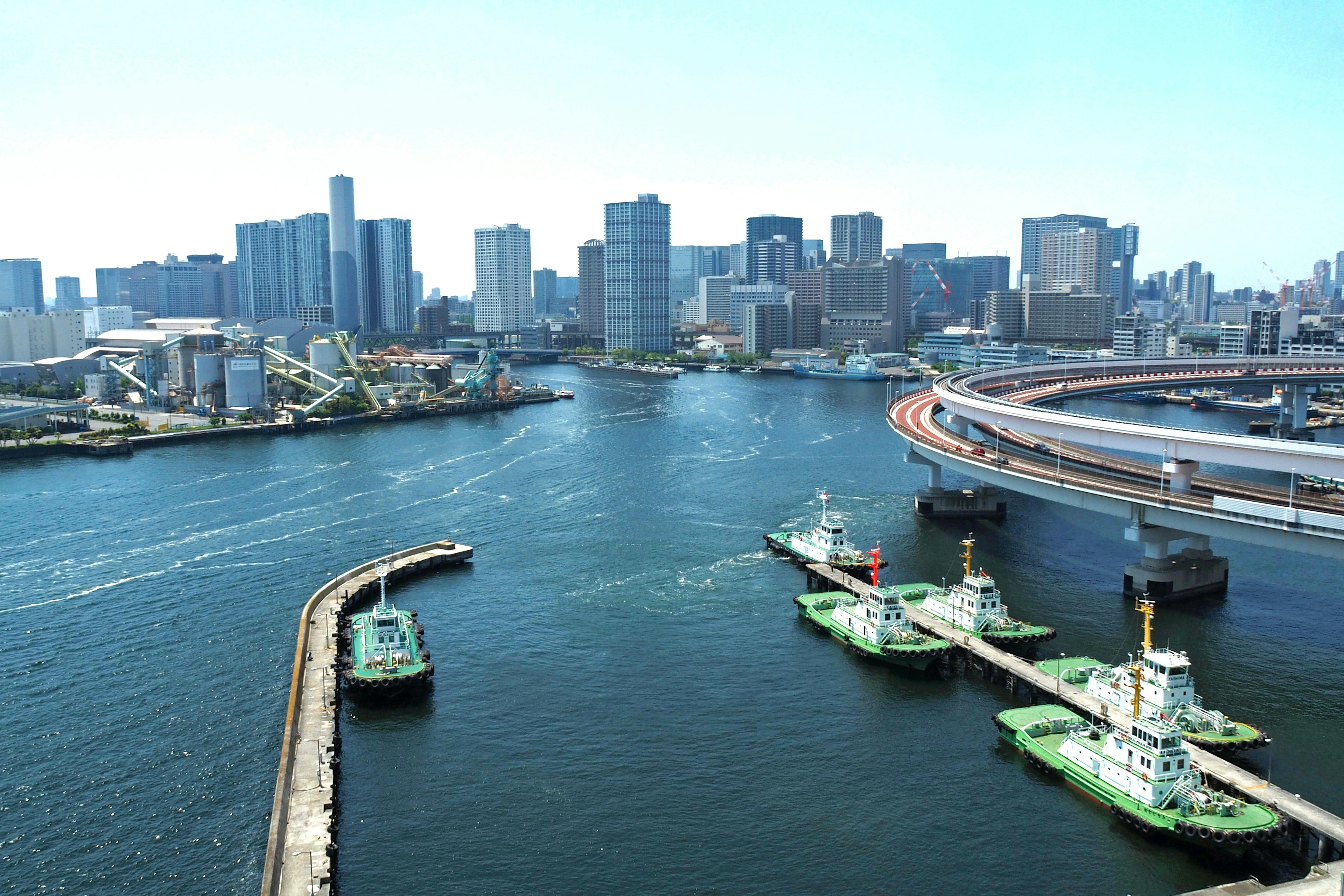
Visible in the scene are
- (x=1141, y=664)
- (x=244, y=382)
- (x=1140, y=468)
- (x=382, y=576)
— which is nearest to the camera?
(x=1141, y=664)

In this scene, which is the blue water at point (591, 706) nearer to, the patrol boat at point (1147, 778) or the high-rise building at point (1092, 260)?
the patrol boat at point (1147, 778)

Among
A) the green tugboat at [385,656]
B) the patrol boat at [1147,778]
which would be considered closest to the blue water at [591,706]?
the patrol boat at [1147,778]

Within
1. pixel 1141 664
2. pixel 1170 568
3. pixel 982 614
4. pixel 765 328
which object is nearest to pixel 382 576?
pixel 982 614

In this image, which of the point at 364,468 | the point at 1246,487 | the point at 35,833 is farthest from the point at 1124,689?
the point at 364,468

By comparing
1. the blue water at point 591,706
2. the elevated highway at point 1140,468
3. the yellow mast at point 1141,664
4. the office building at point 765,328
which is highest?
the office building at point 765,328

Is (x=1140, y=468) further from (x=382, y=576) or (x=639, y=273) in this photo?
(x=639, y=273)
